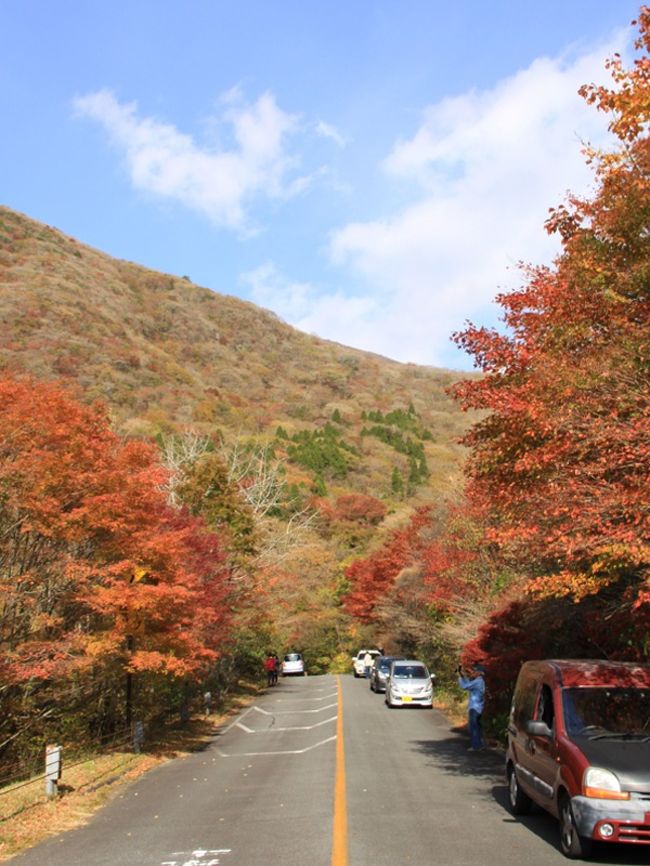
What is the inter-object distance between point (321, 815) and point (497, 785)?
11.4 feet

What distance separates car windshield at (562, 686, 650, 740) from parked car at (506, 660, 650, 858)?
0.01 m

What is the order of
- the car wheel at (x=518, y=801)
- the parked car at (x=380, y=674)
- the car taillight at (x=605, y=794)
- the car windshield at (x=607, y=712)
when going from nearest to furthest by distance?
the car taillight at (x=605, y=794) < the car windshield at (x=607, y=712) < the car wheel at (x=518, y=801) < the parked car at (x=380, y=674)

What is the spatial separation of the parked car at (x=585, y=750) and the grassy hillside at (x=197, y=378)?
192ft

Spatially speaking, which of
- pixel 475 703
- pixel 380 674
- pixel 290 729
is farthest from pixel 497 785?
pixel 380 674

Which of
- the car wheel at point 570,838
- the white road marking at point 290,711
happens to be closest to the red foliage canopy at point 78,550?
the white road marking at point 290,711

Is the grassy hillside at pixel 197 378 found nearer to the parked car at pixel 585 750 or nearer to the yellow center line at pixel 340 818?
the yellow center line at pixel 340 818

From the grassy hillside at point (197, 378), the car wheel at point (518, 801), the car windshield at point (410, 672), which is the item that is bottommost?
the car windshield at point (410, 672)

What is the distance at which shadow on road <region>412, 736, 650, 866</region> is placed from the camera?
23.8 feet

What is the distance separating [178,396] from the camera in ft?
396

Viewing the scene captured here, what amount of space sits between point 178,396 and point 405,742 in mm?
106709

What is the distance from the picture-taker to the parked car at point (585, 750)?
22.2 ft

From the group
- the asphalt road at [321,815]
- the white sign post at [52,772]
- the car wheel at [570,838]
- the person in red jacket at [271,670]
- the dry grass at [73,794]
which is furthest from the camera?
the person in red jacket at [271,670]

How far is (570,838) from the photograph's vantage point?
7.22 m

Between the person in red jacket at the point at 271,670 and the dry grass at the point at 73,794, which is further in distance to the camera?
the person in red jacket at the point at 271,670
